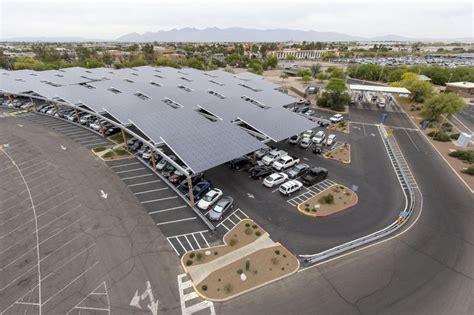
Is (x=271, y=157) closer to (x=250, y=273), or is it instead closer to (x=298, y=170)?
(x=298, y=170)

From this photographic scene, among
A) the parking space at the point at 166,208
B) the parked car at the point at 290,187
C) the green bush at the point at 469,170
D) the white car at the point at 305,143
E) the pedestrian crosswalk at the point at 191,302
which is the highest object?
the white car at the point at 305,143

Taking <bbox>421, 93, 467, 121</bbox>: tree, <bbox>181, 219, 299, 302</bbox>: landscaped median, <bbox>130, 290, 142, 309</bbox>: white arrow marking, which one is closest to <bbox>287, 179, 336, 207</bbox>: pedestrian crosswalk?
<bbox>181, 219, 299, 302</bbox>: landscaped median

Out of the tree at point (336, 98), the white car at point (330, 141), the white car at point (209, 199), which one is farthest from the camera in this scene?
the tree at point (336, 98)

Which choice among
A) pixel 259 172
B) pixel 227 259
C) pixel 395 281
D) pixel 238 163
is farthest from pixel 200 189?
pixel 395 281

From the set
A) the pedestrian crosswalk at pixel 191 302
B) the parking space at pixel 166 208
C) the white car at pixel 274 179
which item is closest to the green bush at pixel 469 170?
the white car at pixel 274 179

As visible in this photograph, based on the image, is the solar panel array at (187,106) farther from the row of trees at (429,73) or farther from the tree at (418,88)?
the row of trees at (429,73)

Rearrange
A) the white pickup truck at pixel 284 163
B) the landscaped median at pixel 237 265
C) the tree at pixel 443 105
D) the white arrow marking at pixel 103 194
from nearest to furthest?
the landscaped median at pixel 237 265
the white arrow marking at pixel 103 194
the white pickup truck at pixel 284 163
the tree at pixel 443 105

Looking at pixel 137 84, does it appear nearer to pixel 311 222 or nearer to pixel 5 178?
pixel 5 178
